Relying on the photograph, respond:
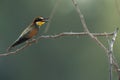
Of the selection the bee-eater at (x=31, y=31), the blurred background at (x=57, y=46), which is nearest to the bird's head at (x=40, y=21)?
the bee-eater at (x=31, y=31)

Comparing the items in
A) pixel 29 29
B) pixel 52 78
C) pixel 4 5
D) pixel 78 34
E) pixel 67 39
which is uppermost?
pixel 4 5

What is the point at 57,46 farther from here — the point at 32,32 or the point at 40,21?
the point at 40,21

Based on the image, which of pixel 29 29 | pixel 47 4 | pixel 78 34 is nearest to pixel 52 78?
pixel 47 4

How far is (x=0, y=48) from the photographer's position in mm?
12617

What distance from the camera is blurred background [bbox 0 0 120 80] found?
45.4 feet

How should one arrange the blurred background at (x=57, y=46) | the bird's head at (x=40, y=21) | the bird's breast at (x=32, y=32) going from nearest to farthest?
the bird's head at (x=40, y=21) → the bird's breast at (x=32, y=32) → the blurred background at (x=57, y=46)

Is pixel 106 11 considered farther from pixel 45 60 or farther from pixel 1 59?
pixel 1 59

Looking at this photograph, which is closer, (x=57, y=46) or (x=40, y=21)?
(x=40, y=21)

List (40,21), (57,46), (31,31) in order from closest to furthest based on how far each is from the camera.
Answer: (40,21)
(31,31)
(57,46)

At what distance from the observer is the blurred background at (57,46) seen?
1384 cm

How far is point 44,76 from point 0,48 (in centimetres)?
170

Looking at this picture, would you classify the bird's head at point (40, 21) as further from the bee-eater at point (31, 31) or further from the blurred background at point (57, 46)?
the blurred background at point (57, 46)

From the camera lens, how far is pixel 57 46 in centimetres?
1484

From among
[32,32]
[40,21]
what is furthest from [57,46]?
[40,21]
